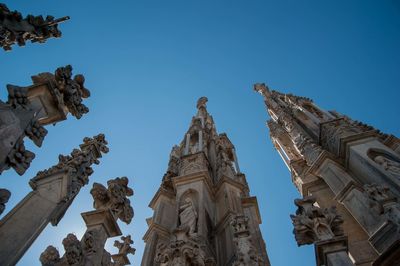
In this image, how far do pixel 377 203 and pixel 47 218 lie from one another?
7.99 m

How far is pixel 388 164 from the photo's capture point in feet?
35.0

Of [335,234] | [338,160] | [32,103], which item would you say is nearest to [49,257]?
[32,103]

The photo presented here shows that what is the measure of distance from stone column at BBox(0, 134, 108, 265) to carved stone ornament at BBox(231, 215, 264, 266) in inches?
134

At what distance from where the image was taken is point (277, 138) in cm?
2572

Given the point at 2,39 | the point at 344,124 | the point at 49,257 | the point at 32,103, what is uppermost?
the point at 344,124

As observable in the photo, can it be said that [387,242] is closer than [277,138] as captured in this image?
Yes

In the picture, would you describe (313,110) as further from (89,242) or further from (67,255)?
(67,255)

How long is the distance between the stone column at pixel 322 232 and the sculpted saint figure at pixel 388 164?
17.7ft

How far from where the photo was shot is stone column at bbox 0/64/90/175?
4.50m

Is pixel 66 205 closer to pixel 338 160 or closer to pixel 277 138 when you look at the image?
pixel 338 160

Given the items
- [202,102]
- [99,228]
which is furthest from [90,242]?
[202,102]

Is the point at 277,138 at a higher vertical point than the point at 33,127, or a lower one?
higher

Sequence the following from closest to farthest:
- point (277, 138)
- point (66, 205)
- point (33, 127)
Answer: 1. point (33, 127)
2. point (66, 205)
3. point (277, 138)

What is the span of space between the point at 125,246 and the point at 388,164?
9.27m
